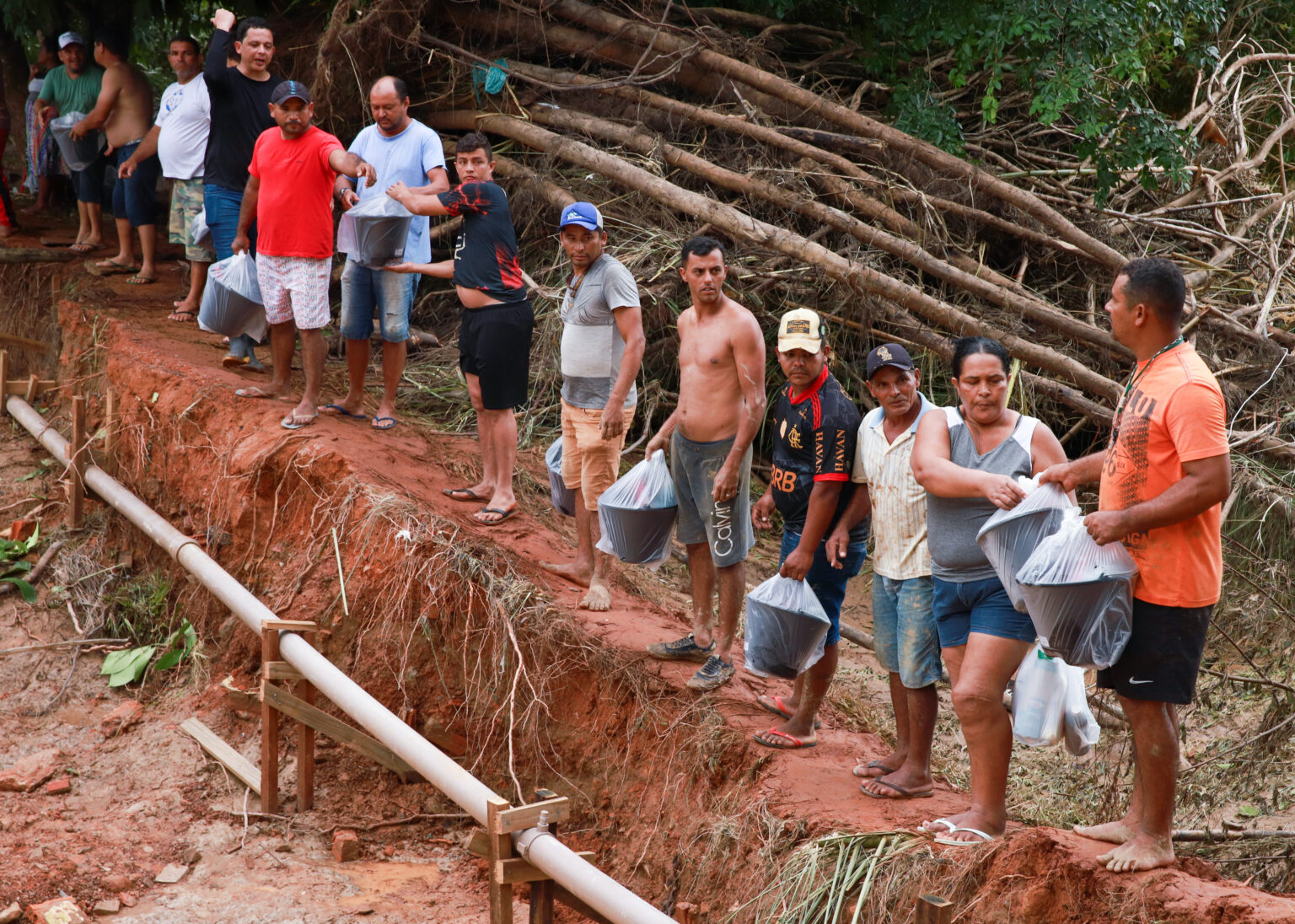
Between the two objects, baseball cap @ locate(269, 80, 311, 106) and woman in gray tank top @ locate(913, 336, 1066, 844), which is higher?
baseball cap @ locate(269, 80, 311, 106)

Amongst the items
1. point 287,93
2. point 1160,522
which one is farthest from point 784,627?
point 287,93

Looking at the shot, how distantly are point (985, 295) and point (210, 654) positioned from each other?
4.94 m

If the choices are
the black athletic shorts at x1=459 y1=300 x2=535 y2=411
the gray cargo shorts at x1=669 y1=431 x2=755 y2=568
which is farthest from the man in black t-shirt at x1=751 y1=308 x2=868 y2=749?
the black athletic shorts at x1=459 y1=300 x2=535 y2=411

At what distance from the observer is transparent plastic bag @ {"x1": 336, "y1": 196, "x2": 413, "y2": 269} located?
608 centimetres

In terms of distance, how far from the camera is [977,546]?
369 centimetres

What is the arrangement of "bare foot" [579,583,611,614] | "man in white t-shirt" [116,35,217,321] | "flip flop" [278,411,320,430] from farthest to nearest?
"man in white t-shirt" [116,35,217,321] < "flip flop" [278,411,320,430] < "bare foot" [579,583,611,614]

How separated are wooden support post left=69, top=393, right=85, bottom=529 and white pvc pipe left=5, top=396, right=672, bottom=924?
0.36ft

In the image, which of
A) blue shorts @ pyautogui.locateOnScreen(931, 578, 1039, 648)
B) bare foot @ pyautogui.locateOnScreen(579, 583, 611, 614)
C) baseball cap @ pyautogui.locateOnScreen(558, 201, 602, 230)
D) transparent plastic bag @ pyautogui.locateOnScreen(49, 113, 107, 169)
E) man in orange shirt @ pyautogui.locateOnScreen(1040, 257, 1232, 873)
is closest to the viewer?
man in orange shirt @ pyautogui.locateOnScreen(1040, 257, 1232, 873)

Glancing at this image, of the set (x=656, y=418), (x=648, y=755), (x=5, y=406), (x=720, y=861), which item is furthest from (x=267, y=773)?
(x=5, y=406)

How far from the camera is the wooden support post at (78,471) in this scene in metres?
7.32

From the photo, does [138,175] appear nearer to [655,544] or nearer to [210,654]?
[210,654]

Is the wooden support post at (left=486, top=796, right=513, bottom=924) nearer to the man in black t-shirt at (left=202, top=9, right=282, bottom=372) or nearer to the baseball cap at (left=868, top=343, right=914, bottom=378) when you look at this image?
the baseball cap at (left=868, top=343, right=914, bottom=378)

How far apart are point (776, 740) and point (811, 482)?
3.40 feet

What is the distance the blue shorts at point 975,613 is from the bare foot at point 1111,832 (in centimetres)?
60
